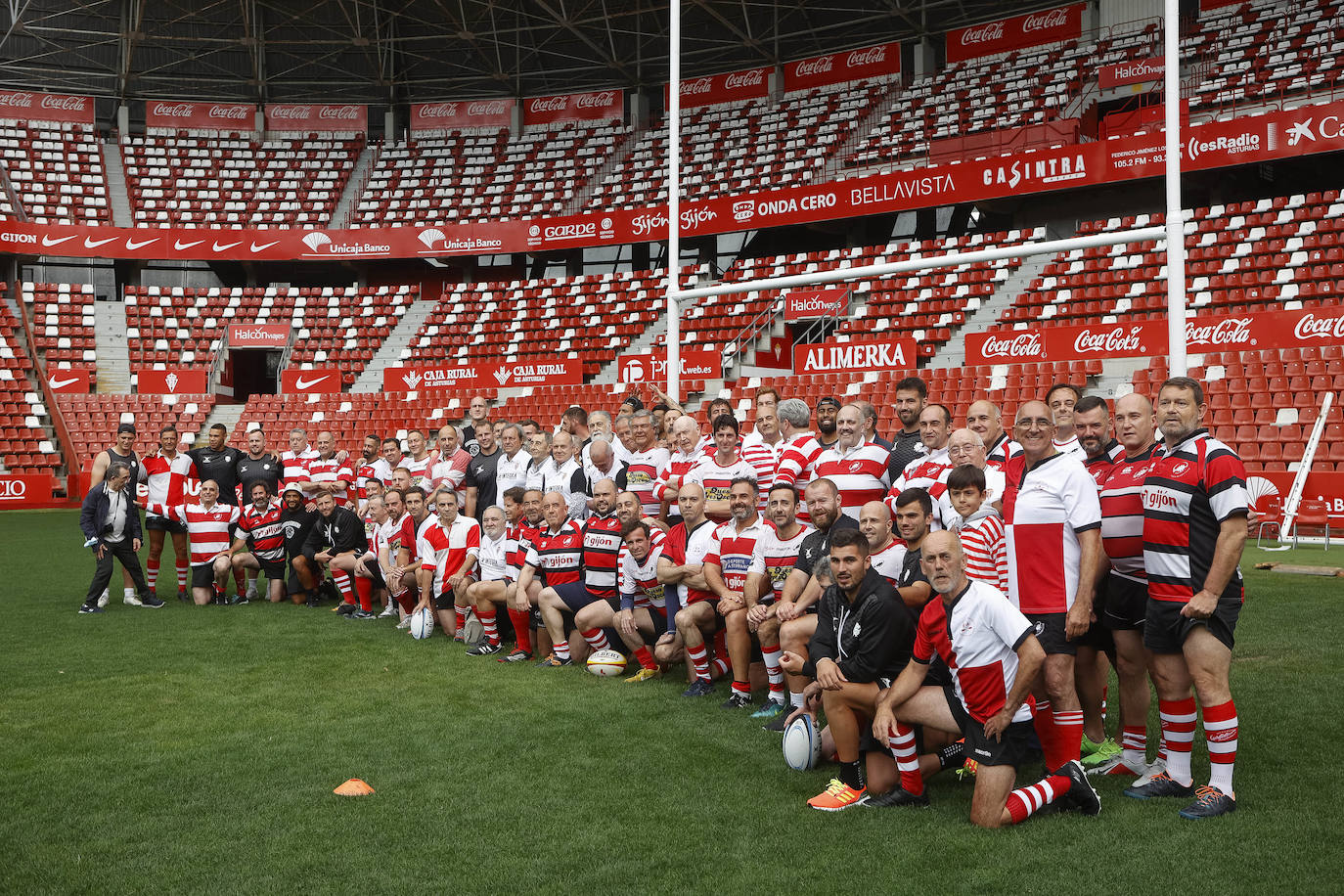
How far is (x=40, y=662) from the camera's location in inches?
300

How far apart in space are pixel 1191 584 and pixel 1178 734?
0.65m

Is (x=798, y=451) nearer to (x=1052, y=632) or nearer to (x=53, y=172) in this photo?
(x=1052, y=632)

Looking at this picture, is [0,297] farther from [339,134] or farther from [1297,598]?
[1297,598]

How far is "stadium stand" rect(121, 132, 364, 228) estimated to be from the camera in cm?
3162

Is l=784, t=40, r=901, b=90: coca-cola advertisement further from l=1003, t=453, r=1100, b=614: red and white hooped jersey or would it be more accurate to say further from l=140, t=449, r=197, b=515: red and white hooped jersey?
l=1003, t=453, r=1100, b=614: red and white hooped jersey

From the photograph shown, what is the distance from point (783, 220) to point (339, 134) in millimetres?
17845

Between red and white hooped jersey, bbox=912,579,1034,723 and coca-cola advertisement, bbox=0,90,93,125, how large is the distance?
3725 cm

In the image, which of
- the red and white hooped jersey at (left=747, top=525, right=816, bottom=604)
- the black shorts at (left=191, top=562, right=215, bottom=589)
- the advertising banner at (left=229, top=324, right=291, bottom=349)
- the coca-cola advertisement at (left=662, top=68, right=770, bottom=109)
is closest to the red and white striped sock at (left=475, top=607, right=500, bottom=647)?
the red and white hooped jersey at (left=747, top=525, right=816, bottom=604)

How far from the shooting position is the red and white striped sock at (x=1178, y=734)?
4.32 meters

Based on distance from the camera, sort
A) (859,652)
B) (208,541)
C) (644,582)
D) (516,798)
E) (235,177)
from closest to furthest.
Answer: (516,798)
(859,652)
(644,582)
(208,541)
(235,177)

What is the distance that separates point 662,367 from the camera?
20.5 m

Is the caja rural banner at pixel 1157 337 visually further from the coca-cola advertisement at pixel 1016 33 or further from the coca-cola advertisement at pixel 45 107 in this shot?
the coca-cola advertisement at pixel 45 107

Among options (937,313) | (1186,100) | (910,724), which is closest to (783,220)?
(937,313)

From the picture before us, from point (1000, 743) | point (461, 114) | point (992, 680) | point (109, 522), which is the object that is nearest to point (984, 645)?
point (992, 680)
